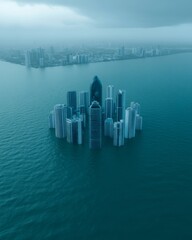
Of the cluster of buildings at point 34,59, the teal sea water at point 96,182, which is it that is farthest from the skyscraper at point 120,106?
the cluster of buildings at point 34,59

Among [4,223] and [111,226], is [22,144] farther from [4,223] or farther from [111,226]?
[111,226]

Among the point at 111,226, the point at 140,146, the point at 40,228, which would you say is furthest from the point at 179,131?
the point at 40,228

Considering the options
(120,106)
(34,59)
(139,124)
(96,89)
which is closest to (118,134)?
(139,124)

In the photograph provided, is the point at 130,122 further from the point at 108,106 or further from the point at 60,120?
the point at 60,120

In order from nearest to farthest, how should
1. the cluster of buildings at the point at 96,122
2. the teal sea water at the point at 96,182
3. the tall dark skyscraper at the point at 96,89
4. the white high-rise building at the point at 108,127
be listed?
the teal sea water at the point at 96,182 < the cluster of buildings at the point at 96,122 < the white high-rise building at the point at 108,127 < the tall dark skyscraper at the point at 96,89

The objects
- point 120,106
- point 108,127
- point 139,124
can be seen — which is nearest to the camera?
point 108,127

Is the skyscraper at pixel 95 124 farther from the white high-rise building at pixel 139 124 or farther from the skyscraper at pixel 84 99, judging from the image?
the skyscraper at pixel 84 99
